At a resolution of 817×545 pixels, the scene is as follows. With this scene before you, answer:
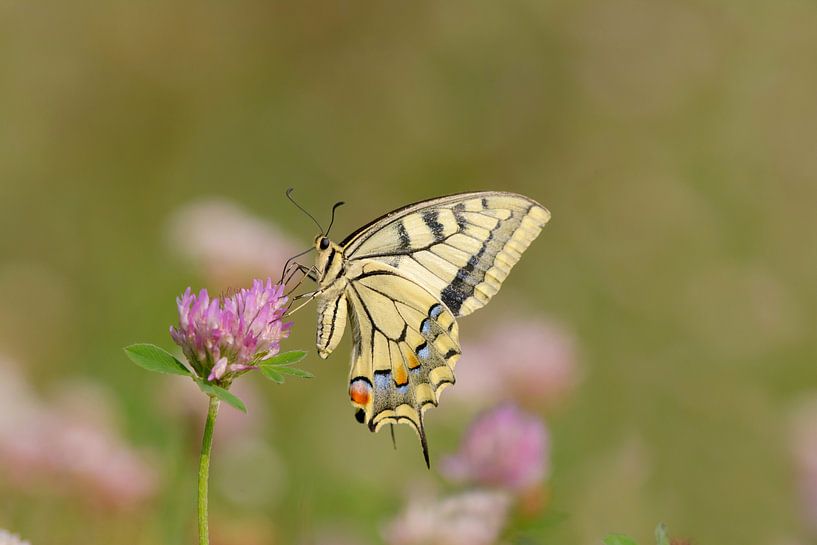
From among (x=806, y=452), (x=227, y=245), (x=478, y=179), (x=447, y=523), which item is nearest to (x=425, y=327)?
(x=447, y=523)

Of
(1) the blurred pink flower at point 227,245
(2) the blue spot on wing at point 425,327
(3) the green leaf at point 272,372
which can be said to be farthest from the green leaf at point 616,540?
(1) the blurred pink flower at point 227,245

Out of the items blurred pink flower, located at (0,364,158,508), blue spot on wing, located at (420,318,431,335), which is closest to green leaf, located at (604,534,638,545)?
blue spot on wing, located at (420,318,431,335)

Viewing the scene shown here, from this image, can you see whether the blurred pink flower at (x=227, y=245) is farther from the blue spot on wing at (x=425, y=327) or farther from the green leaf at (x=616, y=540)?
the green leaf at (x=616, y=540)

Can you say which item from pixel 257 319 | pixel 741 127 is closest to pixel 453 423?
pixel 257 319

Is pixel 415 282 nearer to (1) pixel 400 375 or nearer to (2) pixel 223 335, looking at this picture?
(1) pixel 400 375

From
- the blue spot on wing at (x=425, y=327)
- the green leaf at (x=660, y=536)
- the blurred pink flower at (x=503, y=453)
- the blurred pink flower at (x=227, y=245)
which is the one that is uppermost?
the blurred pink flower at (x=227, y=245)

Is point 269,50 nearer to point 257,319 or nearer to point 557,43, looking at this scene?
point 557,43

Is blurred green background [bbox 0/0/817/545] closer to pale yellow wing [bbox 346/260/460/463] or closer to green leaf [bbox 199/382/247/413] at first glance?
pale yellow wing [bbox 346/260/460/463]
